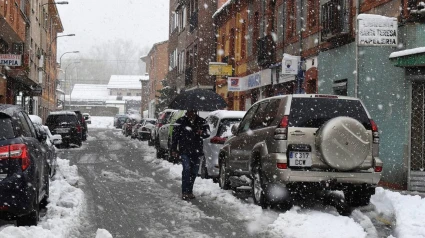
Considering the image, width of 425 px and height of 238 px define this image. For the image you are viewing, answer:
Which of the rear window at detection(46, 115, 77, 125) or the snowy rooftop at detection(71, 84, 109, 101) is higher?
the snowy rooftop at detection(71, 84, 109, 101)

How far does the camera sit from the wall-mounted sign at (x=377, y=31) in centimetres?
Result: 1259

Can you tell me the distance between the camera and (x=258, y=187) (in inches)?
388

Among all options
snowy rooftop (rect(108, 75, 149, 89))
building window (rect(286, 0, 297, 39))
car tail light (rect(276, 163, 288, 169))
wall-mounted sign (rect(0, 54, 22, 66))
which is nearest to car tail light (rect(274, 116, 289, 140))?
car tail light (rect(276, 163, 288, 169))

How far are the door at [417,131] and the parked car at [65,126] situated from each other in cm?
1923

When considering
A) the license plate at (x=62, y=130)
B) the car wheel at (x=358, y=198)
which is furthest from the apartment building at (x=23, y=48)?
the car wheel at (x=358, y=198)

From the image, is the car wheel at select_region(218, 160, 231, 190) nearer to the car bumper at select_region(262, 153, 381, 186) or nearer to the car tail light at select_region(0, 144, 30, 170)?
the car bumper at select_region(262, 153, 381, 186)

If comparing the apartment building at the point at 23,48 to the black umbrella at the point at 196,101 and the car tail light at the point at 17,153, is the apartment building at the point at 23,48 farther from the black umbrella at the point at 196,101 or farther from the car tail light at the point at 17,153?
the car tail light at the point at 17,153

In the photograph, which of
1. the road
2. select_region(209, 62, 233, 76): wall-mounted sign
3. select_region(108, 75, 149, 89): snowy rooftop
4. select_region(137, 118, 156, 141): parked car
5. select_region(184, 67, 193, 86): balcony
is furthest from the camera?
select_region(108, 75, 149, 89): snowy rooftop

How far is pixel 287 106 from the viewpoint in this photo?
9086mm

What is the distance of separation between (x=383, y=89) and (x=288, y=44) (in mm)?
8432

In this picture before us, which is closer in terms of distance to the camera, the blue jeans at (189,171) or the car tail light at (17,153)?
the car tail light at (17,153)

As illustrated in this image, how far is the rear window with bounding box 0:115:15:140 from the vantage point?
7.10 metres

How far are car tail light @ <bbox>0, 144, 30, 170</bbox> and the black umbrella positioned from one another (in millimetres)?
5021

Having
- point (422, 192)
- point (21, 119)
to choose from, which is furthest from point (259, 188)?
point (422, 192)
